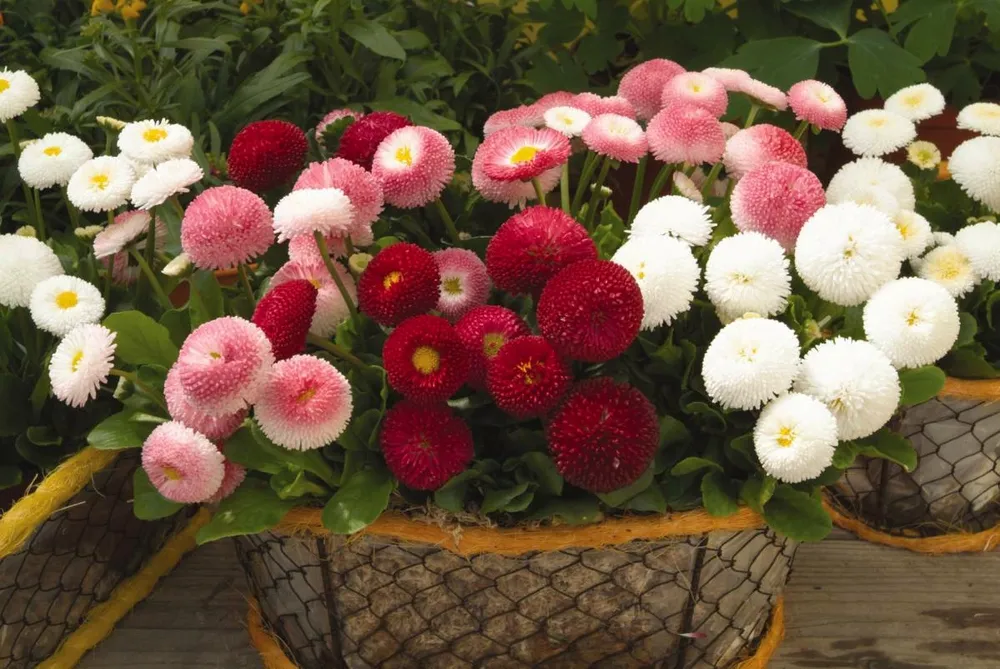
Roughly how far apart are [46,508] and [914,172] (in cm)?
77

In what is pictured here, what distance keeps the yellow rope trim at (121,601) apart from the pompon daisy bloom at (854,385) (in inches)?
17.8

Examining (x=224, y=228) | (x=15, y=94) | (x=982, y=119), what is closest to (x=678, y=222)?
(x=224, y=228)

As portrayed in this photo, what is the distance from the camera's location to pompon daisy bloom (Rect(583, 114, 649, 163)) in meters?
0.66

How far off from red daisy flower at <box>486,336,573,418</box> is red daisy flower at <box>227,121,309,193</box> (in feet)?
0.76

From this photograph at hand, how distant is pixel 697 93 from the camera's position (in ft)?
2.34

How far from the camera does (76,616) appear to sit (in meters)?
0.76

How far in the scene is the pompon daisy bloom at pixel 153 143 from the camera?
649 mm

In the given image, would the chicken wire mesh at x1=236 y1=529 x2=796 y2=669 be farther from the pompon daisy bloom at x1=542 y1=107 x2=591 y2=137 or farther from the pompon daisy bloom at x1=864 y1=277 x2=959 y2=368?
the pompon daisy bloom at x1=542 y1=107 x2=591 y2=137

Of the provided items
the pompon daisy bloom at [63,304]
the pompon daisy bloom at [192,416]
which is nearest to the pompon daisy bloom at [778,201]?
the pompon daisy bloom at [192,416]

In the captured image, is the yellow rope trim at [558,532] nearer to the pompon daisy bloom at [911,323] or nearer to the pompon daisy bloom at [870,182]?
the pompon daisy bloom at [911,323]

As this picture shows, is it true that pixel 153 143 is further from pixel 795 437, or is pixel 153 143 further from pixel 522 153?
pixel 795 437

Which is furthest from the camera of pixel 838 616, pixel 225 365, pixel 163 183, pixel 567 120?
pixel 838 616

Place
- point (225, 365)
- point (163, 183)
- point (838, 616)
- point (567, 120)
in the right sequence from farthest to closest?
point (838, 616) → point (567, 120) → point (163, 183) → point (225, 365)

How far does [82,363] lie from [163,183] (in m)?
0.12
